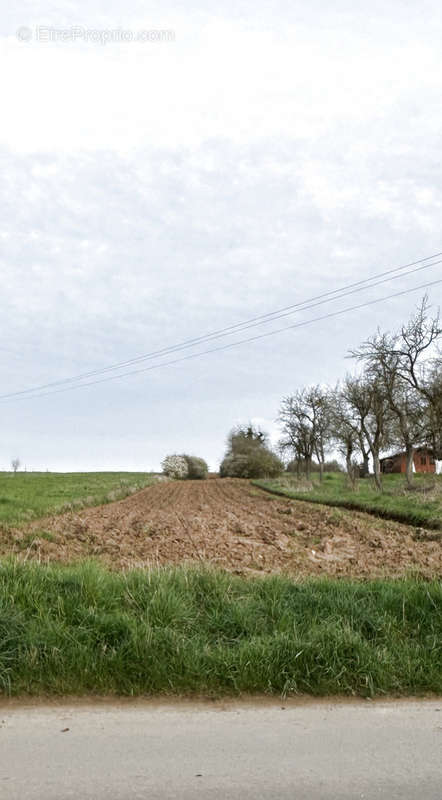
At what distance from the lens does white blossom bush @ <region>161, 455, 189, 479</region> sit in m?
74.9

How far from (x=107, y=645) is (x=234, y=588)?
1.48 meters

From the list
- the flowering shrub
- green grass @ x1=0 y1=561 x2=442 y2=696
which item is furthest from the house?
green grass @ x1=0 y1=561 x2=442 y2=696

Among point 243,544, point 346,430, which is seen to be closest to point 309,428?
point 346,430

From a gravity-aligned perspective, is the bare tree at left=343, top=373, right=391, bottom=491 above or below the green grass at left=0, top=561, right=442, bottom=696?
above

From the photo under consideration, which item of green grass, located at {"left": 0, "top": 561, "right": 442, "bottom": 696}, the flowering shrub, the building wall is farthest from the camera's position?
the building wall

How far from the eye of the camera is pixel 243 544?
12.8 m

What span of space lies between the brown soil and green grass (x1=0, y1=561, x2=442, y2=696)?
219cm

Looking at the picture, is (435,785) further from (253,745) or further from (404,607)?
(404,607)

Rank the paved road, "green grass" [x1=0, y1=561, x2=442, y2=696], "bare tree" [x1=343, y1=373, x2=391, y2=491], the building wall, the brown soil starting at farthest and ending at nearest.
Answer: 1. the building wall
2. "bare tree" [x1=343, y1=373, x2=391, y2=491]
3. the brown soil
4. "green grass" [x1=0, y1=561, x2=442, y2=696]
5. the paved road

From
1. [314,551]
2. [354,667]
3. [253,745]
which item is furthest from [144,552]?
[253,745]

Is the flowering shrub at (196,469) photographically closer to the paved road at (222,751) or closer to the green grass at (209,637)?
the green grass at (209,637)

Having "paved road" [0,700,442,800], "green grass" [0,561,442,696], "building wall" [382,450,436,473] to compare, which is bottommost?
"paved road" [0,700,442,800]

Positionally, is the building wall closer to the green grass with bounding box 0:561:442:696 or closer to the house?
the house

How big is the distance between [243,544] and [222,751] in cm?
944
